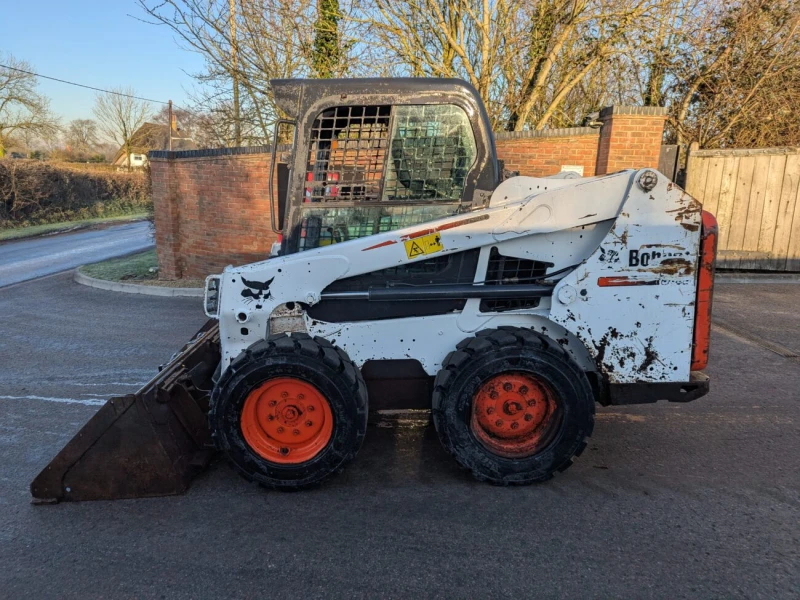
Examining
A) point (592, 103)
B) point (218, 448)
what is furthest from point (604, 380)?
point (592, 103)

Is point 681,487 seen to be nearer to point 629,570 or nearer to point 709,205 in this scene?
point 629,570

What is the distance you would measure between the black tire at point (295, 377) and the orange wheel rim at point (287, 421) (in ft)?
0.17

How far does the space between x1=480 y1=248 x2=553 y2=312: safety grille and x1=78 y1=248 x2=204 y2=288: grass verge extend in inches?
307

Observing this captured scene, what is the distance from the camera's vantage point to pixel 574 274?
3379mm

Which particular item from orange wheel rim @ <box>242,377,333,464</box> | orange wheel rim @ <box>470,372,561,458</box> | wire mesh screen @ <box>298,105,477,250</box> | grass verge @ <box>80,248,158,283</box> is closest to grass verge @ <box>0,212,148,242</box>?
grass verge @ <box>80,248,158,283</box>

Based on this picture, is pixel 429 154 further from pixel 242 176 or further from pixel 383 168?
pixel 242 176

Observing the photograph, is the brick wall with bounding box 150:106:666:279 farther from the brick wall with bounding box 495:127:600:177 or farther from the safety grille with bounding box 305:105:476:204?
the safety grille with bounding box 305:105:476:204

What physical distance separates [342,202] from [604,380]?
203 cm

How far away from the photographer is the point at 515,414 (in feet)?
11.3

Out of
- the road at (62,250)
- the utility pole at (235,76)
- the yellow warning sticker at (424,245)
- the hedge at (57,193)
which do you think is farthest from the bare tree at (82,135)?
the yellow warning sticker at (424,245)

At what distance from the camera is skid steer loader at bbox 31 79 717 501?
329 centimetres

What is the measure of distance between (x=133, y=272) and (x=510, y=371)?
405 inches

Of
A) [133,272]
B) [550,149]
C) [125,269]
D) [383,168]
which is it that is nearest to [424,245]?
[383,168]

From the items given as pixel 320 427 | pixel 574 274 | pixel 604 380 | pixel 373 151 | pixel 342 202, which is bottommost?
pixel 320 427
